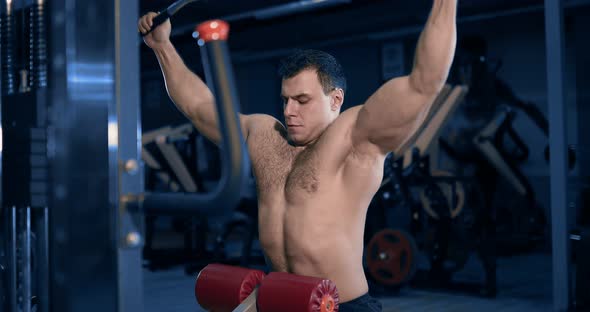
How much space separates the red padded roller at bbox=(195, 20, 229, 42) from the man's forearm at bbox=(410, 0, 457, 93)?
64 cm

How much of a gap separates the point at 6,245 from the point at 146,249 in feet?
16.7

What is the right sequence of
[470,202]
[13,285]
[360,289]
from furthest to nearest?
[470,202]
[360,289]
[13,285]

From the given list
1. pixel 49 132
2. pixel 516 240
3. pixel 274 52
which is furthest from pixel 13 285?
pixel 274 52

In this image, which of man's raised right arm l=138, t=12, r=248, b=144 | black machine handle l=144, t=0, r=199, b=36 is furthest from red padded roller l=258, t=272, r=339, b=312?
black machine handle l=144, t=0, r=199, b=36

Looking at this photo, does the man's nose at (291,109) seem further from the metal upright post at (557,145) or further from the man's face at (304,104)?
the metal upright post at (557,145)

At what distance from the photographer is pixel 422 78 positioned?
136 centimetres

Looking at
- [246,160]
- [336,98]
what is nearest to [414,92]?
[336,98]

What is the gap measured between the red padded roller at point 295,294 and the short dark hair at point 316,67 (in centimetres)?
53

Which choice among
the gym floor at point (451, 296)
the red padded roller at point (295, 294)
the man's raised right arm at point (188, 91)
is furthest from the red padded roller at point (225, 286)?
the gym floor at point (451, 296)

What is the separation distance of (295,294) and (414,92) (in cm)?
52

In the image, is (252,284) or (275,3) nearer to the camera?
(252,284)

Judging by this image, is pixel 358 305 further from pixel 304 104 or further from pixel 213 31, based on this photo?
pixel 213 31

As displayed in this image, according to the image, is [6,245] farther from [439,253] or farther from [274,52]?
[274,52]

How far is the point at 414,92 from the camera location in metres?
1.39
